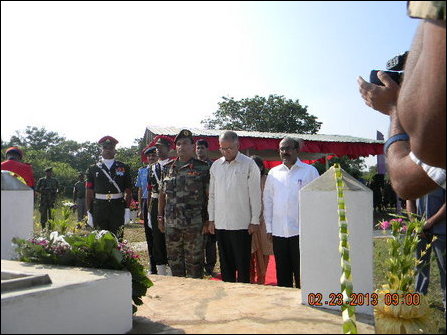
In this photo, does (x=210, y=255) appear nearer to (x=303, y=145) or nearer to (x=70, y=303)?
(x=70, y=303)

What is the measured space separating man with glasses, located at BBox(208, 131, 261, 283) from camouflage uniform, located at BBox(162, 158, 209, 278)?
0.86 feet

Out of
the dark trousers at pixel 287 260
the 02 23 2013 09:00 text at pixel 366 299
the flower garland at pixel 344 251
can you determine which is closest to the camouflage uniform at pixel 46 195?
the dark trousers at pixel 287 260

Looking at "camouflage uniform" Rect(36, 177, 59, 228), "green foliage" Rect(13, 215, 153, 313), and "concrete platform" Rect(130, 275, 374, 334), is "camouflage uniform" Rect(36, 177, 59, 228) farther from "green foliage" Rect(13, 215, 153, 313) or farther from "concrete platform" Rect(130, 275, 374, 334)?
"green foliage" Rect(13, 215, 153, 313)

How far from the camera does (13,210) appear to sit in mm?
2342

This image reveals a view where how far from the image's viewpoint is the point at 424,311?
3002mm

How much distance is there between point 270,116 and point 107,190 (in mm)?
36131

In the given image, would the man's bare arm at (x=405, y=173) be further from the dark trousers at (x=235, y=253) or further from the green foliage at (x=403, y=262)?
the dark trousers at (x=235, y=253)

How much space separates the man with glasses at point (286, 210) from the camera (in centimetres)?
465

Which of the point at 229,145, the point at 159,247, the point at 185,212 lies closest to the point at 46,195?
the point at 159,247

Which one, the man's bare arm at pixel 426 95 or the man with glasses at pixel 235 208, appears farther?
the man with glasses at pixel 235 208

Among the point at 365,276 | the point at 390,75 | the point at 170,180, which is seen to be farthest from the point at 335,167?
the point at 170,180

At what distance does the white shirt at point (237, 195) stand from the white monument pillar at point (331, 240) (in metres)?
1.74

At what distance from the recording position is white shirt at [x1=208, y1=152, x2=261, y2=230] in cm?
473

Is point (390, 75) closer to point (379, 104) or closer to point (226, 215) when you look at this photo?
point (379, 104)
